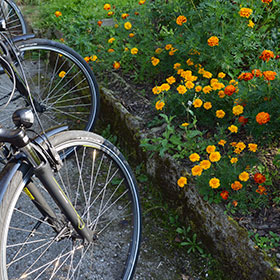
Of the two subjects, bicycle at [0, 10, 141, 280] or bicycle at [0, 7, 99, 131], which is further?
bicycle at [0, 7, 99, 131]

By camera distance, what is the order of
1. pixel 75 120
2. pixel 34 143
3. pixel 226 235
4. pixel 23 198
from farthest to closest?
pixel 75 120
pixel 23 198
pixel 226 235
pixel 34 143

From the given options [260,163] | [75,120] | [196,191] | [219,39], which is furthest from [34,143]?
[75,120]

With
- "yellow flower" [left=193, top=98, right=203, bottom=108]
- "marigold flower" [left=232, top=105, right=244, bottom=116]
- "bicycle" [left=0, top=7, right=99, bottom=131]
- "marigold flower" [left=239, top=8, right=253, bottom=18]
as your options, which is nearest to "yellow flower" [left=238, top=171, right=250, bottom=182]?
"marigold flower" [left=232, top=105, right=244, bottom=116]

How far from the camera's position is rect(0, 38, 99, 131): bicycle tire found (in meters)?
2.93

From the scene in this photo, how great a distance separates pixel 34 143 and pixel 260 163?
1.44 m

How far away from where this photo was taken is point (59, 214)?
2178mm

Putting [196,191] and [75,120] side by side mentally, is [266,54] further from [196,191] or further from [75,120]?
[75,120]

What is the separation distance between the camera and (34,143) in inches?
65.0

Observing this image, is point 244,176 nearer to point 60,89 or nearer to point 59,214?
point 59,214

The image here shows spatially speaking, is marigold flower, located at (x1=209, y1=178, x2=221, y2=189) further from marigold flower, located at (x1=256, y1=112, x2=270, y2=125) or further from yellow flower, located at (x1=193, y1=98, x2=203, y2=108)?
yellow flower, located at (x1=193, y1=98, x2=203, y2=108)

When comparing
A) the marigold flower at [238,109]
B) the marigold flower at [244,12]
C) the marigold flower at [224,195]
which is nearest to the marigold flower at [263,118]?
the marigold flower at [238,109]

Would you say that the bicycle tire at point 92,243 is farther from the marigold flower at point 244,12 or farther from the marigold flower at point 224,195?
the marigold flower at point 244,12

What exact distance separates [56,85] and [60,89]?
2.1 inches

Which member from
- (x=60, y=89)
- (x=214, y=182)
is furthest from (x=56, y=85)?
(x=214, y=182)
